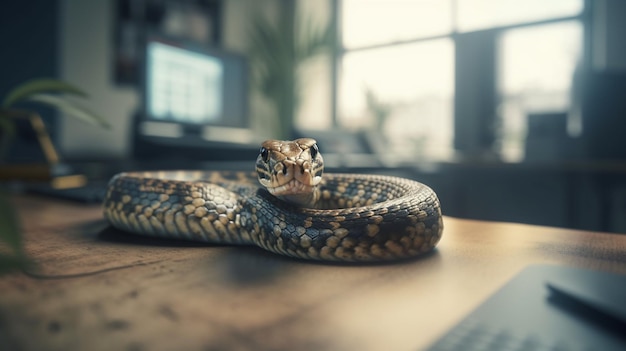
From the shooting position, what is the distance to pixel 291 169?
2.84 feet

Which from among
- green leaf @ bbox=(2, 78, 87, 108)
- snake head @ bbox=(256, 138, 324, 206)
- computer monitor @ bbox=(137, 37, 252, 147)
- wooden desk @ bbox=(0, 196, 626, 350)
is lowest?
wooden desk @ bbox=(0, 196, 626, 350)

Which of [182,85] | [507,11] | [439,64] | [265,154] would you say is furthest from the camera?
[439,64]

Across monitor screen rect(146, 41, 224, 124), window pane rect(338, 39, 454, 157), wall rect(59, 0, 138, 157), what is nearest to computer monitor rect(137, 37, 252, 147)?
monitor screen rect(146, 41, 224, 124)

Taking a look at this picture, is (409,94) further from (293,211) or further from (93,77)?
(293,211)

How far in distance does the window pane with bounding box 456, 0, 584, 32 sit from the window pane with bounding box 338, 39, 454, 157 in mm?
421

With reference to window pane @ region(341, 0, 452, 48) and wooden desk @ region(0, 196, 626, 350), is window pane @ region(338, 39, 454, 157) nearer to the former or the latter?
window pane @ region(341, 0, 452, 48)

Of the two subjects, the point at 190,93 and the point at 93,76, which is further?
the point at 93,76

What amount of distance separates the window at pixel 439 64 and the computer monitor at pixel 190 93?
2773mm

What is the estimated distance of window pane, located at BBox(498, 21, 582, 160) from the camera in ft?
17.0

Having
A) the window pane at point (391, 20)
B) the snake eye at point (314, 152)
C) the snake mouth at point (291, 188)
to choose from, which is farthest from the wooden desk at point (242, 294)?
the window pane at point (391, 20)

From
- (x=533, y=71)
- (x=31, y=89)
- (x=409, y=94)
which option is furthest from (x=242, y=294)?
(x=409, y=94)

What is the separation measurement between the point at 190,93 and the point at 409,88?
424 centimetres

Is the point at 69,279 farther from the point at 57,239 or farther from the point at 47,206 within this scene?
the point at 47,206

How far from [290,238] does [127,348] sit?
376mm
